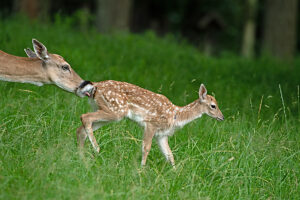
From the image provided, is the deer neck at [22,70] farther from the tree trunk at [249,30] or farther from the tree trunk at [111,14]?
the tree trunk at [249,30]

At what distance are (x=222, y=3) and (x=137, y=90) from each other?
71.2ft

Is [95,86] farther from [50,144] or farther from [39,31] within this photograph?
[39,31]

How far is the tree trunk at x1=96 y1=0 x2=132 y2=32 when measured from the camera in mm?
14727

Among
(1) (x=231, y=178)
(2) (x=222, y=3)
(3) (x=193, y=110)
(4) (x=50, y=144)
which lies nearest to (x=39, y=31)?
(3) (x=193, y=110)

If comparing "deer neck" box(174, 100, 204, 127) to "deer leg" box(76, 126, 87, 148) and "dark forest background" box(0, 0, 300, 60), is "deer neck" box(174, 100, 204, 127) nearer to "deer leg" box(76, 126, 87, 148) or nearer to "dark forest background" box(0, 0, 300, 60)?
"deer leg" box(76, 126, 87, 148)

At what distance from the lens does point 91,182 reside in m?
4.85

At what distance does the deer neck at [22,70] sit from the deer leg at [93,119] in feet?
2.51

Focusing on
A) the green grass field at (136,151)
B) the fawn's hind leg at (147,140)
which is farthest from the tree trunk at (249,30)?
the fawn's hind leg at (147,140)

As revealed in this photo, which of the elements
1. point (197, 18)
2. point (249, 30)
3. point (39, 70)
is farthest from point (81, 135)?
point (197, 18)

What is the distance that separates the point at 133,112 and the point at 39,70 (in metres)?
1.20

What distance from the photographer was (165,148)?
249 inches

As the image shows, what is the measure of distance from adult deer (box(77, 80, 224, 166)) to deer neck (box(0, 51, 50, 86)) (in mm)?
515

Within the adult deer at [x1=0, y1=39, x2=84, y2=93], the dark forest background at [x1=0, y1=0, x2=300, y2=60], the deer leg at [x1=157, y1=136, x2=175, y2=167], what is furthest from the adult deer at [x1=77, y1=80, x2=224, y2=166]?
the dark forest background at [x1=0, y1=0, x2=300, y2=60]

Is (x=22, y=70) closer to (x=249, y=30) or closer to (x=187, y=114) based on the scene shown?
(x=187, y=114)
